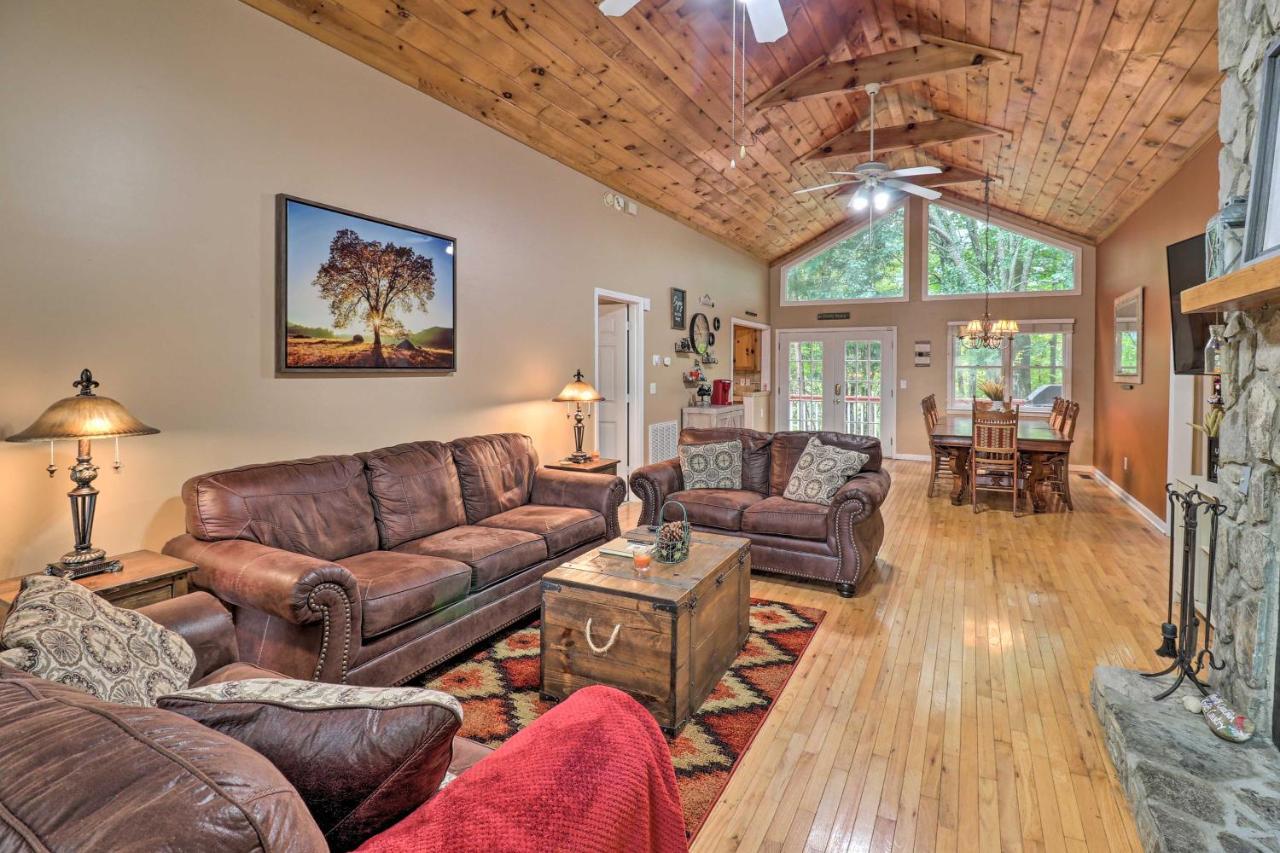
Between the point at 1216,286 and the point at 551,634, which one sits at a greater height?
the point at 1216,286

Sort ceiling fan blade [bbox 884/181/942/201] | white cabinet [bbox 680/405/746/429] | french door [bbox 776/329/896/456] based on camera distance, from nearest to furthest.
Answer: ceiling fan blade [bbox 884/181/942/201]
white cabinet [bbox 680/405/746/429]
french door [bbox 776/329/896/456]

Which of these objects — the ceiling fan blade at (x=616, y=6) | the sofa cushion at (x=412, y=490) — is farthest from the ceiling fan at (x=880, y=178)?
the sofa cushion at (x=412, y=490)

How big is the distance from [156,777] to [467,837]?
370mm

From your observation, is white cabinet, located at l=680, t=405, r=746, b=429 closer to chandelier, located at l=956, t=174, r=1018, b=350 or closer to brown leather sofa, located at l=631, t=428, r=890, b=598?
brown leather sofa, located at l=631, t=428, r=890, b=598

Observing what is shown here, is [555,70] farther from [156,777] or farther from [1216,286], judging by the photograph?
[156,777]

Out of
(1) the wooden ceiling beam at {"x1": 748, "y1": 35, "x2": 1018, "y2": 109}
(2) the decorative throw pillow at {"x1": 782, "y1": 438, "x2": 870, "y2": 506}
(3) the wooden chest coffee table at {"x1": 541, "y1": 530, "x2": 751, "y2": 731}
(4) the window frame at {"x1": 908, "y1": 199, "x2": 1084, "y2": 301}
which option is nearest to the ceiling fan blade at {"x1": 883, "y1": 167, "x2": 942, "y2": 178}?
(1) the wooden ceiling beam at {"x1": 748, "y1": 35, "x2": 1018, "y2": 109}

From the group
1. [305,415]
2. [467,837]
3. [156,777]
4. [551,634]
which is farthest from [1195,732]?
[305,415]

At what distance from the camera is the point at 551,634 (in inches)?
99.8

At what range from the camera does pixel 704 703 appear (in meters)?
2.57

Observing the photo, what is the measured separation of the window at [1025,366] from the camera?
27.7 ft

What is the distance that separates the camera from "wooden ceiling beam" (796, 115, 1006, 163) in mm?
5758

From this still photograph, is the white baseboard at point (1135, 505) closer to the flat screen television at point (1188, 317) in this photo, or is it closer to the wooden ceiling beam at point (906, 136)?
the flat screen television at point (1188, 317)

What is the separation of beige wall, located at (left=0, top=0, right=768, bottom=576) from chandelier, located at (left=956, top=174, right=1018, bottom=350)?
5.82m

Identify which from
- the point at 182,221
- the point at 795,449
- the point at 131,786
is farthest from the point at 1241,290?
the point at 182,221
